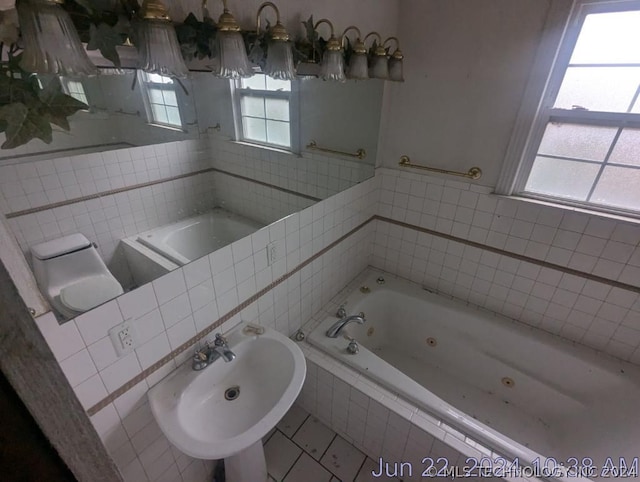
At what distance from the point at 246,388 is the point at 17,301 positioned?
1.17 metres

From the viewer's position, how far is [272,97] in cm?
162

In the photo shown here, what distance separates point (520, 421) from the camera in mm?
1790

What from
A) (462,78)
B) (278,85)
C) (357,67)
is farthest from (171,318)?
(462,78)

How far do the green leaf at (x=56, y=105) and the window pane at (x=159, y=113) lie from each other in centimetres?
41

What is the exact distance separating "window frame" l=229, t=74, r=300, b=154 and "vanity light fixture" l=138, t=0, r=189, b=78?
1.82 feet

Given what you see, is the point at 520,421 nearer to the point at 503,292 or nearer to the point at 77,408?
the point at 503,292

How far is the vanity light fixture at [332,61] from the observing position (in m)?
1.33

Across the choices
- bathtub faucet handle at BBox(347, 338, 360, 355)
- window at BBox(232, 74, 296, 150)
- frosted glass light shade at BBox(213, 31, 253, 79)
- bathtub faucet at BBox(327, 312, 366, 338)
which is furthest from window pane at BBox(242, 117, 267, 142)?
bathtub faucet handle at BBox(347, 338, 360, 355)

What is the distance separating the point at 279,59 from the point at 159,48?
46 cm

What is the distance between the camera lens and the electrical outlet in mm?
967

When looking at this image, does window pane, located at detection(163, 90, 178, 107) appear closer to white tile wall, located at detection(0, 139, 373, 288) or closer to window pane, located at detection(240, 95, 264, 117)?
white tile wall, located at detection(0, 139, 373, 288)

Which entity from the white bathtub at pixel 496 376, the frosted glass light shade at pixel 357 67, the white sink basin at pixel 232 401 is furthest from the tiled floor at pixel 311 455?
the frosted glass light shade at pixel 357 67

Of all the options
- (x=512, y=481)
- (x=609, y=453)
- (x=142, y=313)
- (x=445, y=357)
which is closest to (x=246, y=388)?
(x=142, y=313)

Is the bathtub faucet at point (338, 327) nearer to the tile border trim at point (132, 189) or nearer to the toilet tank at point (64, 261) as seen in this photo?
the tile border trim at point (132, 189)
